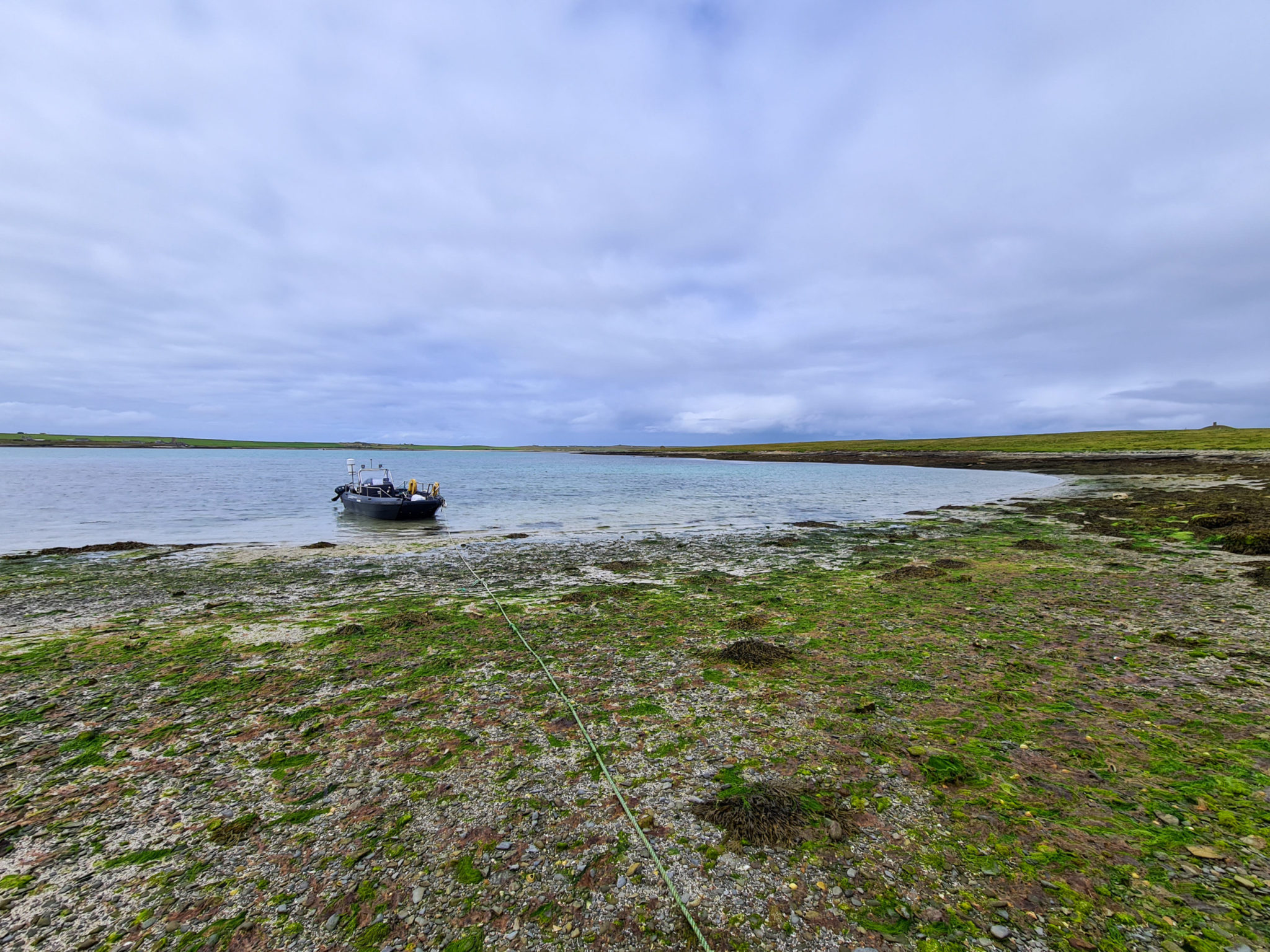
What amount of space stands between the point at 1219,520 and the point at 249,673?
35187mm

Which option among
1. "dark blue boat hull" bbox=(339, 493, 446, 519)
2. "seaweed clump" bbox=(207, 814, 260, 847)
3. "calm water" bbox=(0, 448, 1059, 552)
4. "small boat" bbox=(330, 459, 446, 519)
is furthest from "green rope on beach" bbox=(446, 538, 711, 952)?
"small boat" bbox=(330, 459, 446, 519)

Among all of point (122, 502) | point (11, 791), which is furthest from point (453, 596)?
point (122, 502)

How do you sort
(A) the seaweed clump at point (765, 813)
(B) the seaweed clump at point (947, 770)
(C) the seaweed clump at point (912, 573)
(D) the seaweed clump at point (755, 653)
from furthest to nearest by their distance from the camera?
(C) the seaweed clump at point (912, 573) < (D) the seaweed clump at point (755, 653) < (B) the seaweed clump at point (947, 770) < (A) the seaweed clump at point (765, 813)

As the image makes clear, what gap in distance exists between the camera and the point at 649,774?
629 cm

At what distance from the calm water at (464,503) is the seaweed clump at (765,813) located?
77.7 ft

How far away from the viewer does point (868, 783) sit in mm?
5926

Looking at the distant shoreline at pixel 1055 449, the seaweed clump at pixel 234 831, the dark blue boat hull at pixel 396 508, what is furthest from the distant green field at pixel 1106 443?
the seaweed clump at pixel 234 831

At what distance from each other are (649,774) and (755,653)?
13.5 feet

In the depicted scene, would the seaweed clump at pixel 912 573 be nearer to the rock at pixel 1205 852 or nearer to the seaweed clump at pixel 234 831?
the rock at pixel 1205 852

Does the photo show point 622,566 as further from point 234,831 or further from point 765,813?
point 234,831

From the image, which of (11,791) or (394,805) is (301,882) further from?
(11,791)

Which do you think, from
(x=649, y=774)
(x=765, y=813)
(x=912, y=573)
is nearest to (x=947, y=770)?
(x=765, y=813)

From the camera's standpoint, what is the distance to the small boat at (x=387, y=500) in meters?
34.9

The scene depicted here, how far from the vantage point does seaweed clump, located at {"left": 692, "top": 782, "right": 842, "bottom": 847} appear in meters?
5.09
